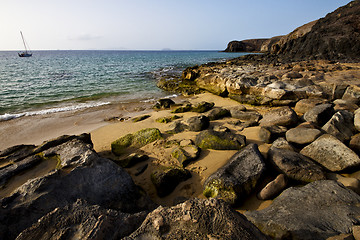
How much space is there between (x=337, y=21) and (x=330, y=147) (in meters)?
35.7

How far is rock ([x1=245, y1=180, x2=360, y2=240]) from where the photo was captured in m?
2.25

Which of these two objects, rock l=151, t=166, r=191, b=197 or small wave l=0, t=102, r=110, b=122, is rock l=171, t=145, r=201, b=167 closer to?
rock l=151, t=166, r=191, b=197

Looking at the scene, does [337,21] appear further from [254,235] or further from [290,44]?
[254,235]

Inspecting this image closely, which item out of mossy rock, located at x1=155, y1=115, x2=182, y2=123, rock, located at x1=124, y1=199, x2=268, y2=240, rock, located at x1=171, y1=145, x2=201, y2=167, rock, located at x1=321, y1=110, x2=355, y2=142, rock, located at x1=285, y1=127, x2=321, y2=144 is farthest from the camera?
mossy rock, located at x1=155, y1=115, x2=182, y2=123

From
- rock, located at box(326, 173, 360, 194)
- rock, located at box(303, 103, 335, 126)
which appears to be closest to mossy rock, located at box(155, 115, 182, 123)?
rock, located at box(303, 103, 335, 126)

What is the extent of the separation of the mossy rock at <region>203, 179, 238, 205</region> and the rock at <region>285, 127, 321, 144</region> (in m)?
2.57

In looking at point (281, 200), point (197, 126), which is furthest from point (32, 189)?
point (197, 126)

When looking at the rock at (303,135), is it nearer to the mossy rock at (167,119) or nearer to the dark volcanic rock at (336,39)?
the mossy rock at (167,119)

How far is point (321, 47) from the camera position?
25.8 m

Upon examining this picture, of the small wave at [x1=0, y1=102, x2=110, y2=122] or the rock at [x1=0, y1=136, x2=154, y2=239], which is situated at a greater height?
the rock at [x1=0, y1=136, x2=154, y2=239]

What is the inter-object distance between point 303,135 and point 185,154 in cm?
317

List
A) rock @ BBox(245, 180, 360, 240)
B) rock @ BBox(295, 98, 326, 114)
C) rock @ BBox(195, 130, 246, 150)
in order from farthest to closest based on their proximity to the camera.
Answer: rock @ BBox(295, 98, 326, 114) < rock @ BBox(195, 130, 246, 150) < rock @ BBox(245, 180, 360, 240)

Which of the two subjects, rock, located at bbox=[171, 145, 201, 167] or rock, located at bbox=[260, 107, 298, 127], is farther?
rock, located at bbox=[260, 107, 298, 127]

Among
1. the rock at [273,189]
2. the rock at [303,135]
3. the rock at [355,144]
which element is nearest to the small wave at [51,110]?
the rock at [303,135]
